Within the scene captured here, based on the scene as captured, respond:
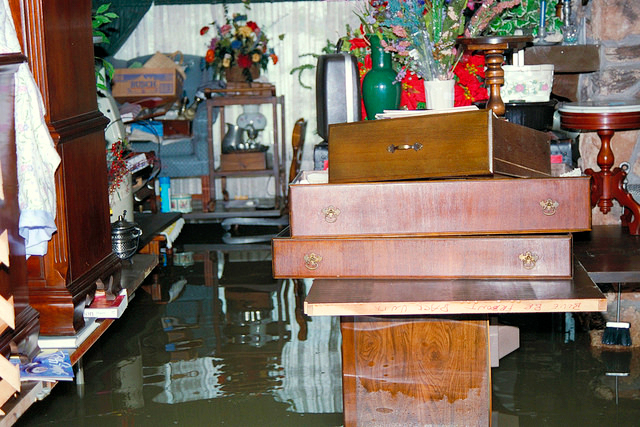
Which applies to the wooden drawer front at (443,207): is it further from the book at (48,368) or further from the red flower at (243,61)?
the red flower at (243,61)

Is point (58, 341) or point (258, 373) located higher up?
point (58, 341)

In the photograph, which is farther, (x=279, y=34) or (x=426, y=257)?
(x=279, y=34)

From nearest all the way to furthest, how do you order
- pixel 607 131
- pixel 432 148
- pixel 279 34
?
1. pixel 432 148
2. pixel 607 131
3. pixel 279 34

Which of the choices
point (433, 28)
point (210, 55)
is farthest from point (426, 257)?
point (210, 55)

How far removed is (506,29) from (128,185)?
2.32m

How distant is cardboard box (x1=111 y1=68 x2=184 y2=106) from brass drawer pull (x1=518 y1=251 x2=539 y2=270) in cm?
527

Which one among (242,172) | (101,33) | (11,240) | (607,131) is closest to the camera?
(11,240)

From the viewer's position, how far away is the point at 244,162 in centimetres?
703

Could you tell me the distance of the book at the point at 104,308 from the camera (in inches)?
136

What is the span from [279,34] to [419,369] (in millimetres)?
5831

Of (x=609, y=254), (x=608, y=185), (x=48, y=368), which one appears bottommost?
(x=48, y=368)

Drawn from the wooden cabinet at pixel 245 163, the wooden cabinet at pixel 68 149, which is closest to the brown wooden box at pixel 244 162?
the wooden cabinet at pixel 245 163

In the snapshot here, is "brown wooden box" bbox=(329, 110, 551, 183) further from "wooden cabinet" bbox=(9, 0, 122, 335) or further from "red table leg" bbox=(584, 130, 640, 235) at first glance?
"red table leg" bbox=(584, 130, 640, 235)

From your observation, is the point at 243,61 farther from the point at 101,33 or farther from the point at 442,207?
the point at 442,207
